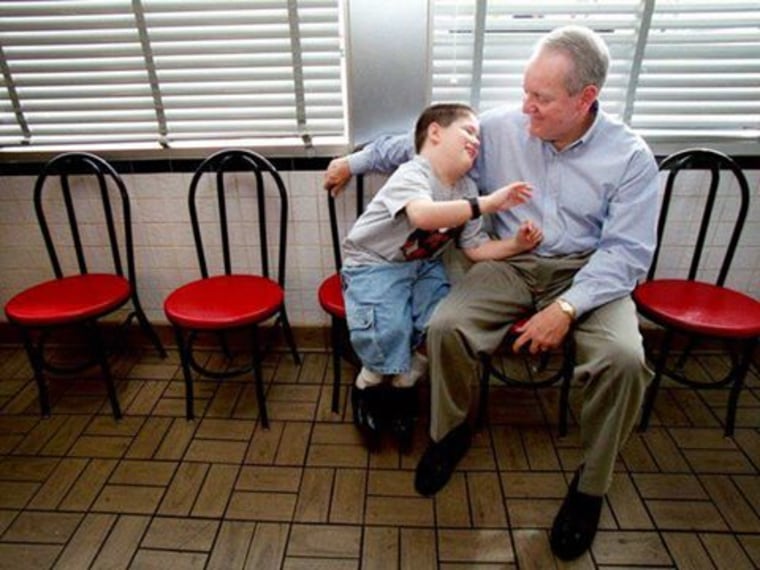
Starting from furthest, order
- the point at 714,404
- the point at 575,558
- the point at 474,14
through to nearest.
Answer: the point at 714,404, the point at 474,14, the point at 575,558

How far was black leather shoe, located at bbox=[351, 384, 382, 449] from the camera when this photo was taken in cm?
179

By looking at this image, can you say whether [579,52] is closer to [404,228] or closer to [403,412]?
[404,228]

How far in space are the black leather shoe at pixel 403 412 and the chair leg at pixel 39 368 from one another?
142 centimetres

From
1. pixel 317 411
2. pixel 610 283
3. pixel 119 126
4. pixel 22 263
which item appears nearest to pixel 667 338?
pixel 610 283

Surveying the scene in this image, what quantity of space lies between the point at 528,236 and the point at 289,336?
3.86 feet

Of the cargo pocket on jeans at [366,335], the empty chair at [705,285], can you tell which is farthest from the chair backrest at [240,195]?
the empty chair at [705,285]

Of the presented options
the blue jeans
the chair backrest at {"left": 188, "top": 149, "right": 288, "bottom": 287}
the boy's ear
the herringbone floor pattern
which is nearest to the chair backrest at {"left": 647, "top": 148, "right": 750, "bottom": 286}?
the herringbone floor pattern

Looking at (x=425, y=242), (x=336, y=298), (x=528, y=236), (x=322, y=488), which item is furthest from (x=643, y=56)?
(x=322, y=488)

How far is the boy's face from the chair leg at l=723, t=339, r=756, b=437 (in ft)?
4.02

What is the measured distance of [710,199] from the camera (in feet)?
6.52

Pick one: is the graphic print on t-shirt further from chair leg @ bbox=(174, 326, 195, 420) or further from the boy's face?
chair leg @ bbox=(174, 326, 195, 420)

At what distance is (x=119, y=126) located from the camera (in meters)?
2.08

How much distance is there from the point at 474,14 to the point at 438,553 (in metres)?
1.83

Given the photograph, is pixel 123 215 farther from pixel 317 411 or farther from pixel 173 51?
pixel 317 411
